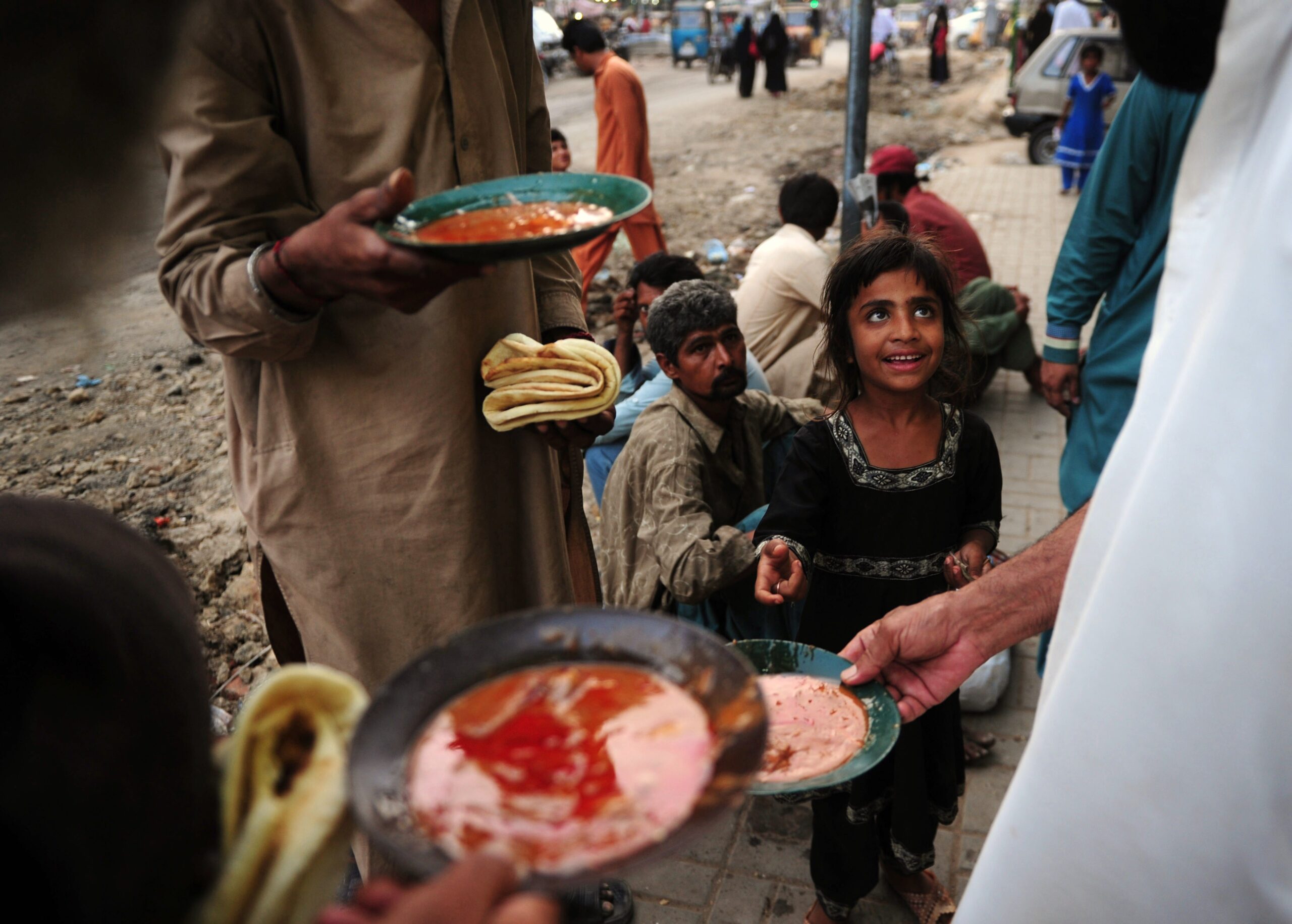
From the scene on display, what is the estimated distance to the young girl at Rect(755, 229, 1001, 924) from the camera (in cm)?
247

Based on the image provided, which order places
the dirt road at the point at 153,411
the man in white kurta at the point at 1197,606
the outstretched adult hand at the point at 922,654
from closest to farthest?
the man in white kurta at the point at 1197,606 < the dirt road at the point at 153,411 < the outstretched adult hand at the point at 922,654

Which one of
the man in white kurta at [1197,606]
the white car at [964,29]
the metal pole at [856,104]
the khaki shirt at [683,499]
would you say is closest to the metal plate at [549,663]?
the man in white kurta at [1197,606]

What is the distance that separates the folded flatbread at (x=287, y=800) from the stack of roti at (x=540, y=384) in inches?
42.0

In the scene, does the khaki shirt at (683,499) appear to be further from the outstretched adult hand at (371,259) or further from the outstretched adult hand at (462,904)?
the outstretched adult hand at (462,904)

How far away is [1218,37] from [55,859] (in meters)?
1.39

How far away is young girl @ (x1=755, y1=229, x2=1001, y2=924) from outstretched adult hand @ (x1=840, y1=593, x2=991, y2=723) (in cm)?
55

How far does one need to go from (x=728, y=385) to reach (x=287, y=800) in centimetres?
257

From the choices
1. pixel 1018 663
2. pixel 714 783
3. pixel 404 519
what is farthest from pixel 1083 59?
pixel 714 783

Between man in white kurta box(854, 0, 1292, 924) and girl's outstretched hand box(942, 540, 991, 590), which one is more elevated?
man in white kurta box(854, 0, 1292, 924)

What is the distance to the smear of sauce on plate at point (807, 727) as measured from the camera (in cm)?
170

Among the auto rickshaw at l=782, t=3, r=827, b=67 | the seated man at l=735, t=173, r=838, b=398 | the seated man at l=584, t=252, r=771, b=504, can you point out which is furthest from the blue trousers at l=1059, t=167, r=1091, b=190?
the auto rickshaw at l=782, t=3, r=827, b=67

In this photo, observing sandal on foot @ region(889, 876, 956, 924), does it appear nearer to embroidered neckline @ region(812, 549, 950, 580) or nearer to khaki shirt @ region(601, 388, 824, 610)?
embroidered neckline @ region(812, 549, 950, 580)

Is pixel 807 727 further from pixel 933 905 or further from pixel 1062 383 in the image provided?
pixel 1062 383

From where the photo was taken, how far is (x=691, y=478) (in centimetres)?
311
